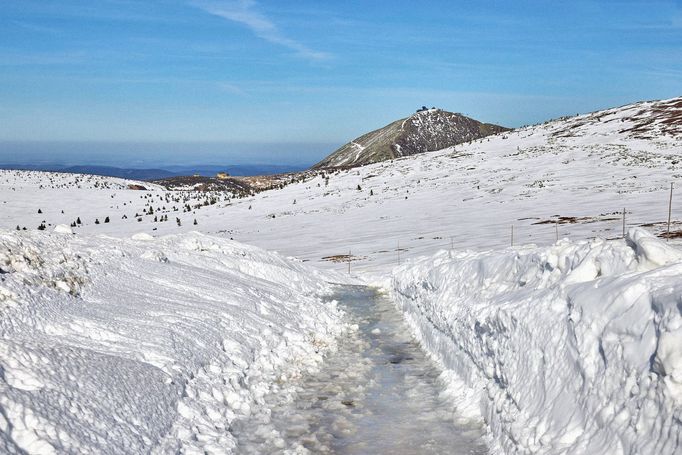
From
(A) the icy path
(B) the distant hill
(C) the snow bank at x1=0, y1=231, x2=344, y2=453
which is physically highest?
(B) the distant hill

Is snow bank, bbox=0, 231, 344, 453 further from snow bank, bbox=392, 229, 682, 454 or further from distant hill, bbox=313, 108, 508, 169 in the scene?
distant hill, bbox=313, 108, 508, 169

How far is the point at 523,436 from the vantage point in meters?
7.77

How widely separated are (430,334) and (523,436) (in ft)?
22.5

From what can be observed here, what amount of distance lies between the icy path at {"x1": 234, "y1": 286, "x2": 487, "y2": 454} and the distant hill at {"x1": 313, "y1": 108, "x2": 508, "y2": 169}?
461ft

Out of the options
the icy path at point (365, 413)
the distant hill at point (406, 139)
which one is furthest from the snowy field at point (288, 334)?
the distant hill at point (406, 139)

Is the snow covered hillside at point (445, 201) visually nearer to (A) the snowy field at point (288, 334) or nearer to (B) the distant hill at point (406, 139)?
(A) the snowy field at point (288, 334)

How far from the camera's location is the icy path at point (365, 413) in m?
9.05

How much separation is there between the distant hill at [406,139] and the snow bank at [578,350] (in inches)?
5627

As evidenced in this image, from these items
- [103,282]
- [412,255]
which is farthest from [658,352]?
[412,255]

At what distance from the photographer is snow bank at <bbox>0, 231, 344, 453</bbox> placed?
7.32 metres

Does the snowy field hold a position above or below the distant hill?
below

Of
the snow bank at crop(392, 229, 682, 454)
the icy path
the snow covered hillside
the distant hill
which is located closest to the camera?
the snow bank at crop(392, 229, 682, 454)

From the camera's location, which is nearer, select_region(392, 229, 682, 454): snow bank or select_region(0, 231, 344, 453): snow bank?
select_region(392, 229, 682, 454): snow bank

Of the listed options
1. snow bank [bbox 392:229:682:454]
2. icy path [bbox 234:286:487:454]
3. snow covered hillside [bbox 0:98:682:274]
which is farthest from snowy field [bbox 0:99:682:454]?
snow covered hillside [bbox 0:98:682:274]
